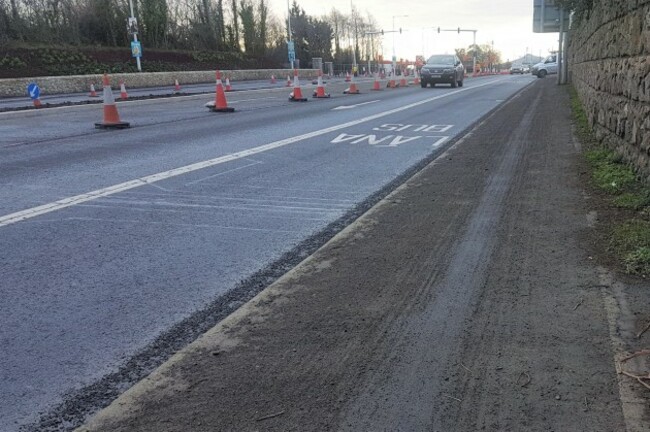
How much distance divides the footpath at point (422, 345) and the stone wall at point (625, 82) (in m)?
1.35

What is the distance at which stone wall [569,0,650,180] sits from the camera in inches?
196

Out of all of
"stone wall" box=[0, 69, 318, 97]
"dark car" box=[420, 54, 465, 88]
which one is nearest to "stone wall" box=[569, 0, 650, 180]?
"dark car" box=[420, 54, 465, 88]

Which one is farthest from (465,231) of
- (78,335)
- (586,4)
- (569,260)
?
(586,4)

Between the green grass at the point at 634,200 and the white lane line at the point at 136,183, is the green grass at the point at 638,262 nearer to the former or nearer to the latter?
the green grass at the point at 634,200

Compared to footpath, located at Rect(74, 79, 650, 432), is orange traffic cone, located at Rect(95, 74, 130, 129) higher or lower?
higher

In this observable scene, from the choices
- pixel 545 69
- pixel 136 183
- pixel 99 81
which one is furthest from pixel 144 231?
pixel 545 69

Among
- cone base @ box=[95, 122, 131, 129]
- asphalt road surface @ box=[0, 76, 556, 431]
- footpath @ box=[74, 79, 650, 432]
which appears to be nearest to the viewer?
footpath @ box=[74, 79, 650, 432]

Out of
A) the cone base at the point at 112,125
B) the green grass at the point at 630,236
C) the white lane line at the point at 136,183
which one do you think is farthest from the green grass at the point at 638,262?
the cone base at the point at 112,125

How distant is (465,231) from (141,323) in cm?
257

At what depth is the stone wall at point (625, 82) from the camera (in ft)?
16.3

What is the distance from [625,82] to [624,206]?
2.02 m

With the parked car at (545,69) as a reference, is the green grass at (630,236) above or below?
below

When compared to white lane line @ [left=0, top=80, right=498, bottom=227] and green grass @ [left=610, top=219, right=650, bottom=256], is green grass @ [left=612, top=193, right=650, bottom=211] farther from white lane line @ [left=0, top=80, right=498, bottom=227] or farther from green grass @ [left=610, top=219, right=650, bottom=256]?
white lane line @ [left=0, top=80, right=498, bottom=227]

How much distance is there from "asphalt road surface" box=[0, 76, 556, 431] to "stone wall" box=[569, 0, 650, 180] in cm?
144
